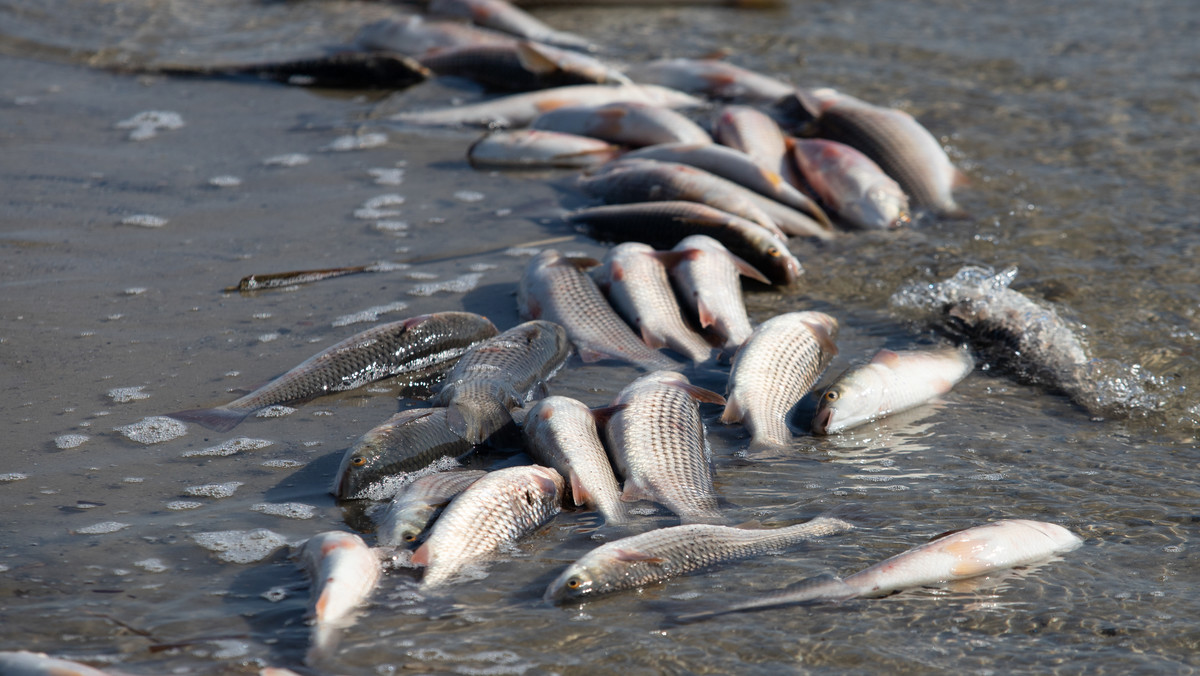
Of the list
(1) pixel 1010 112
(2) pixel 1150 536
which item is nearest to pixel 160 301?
(2) pixel 1150 536

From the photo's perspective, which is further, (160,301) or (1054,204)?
(1054,204)

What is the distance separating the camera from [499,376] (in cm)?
497

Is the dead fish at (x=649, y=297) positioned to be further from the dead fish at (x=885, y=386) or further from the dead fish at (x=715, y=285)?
the dead fish at (x=885, y=386)

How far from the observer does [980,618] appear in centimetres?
362

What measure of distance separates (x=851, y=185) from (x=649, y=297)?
257cm

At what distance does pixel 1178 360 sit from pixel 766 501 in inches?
119

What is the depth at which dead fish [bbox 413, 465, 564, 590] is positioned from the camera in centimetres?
377

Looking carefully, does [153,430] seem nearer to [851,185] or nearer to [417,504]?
[417,504]

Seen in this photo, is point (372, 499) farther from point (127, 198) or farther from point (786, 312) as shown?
point (127, 198)

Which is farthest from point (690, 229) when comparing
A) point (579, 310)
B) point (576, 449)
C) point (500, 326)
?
point (576, 449)

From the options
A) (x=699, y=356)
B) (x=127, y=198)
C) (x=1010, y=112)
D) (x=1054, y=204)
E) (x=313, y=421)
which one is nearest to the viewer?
(x=313, y=421)

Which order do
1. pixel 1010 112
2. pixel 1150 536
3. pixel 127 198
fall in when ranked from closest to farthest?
pixel 1150 536, pixel 127 198, pixel 1010 112

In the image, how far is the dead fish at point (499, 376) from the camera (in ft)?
15.1

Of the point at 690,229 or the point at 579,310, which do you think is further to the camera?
the point at 690,229
